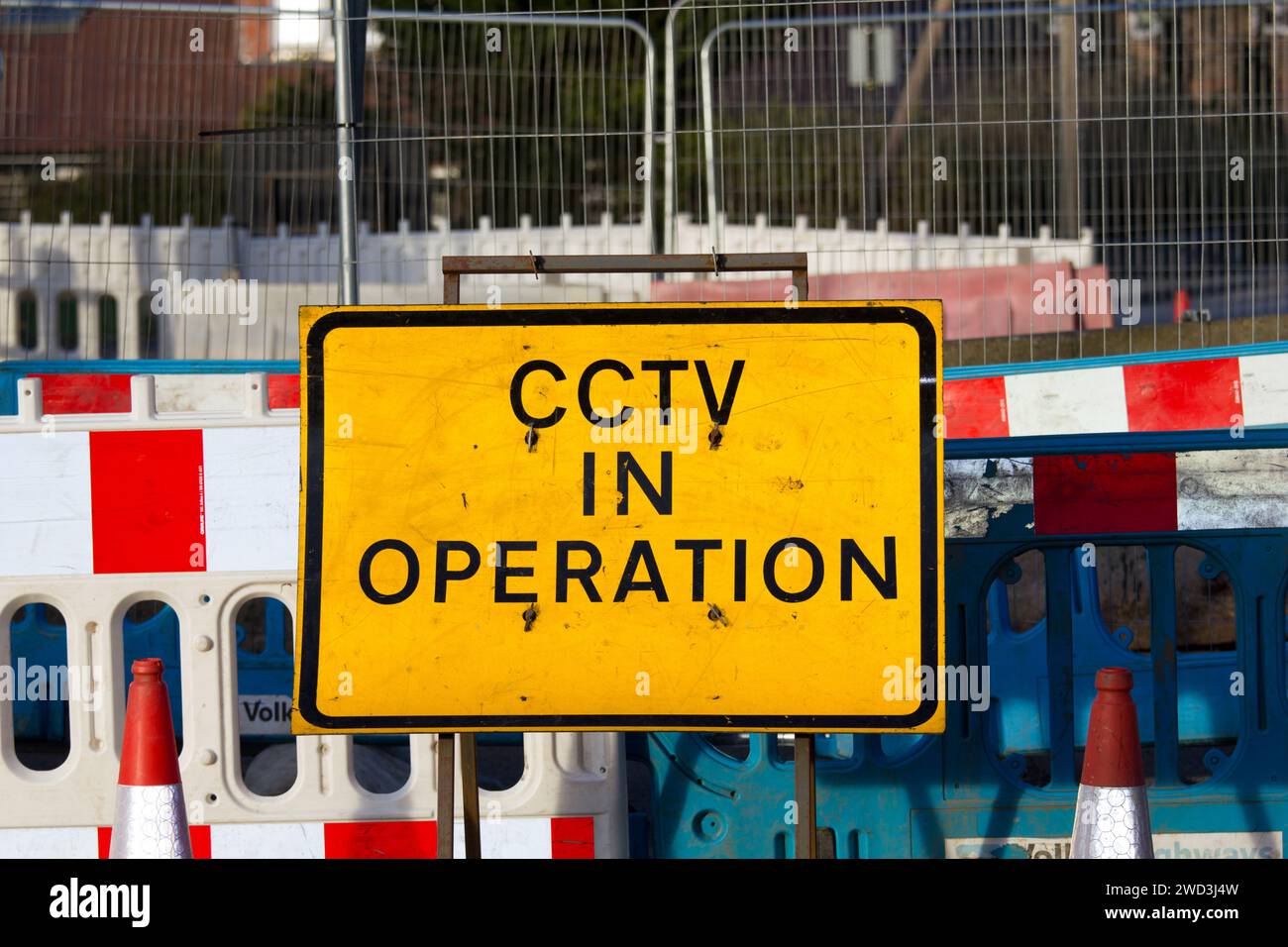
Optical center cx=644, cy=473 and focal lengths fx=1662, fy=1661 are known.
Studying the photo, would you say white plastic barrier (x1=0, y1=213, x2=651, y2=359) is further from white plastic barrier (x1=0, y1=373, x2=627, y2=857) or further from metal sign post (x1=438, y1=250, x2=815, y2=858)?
metal sign post (x1=438, y1=250, x2=815, y2=858)

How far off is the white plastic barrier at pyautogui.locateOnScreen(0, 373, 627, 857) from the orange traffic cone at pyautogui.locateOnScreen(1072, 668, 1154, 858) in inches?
44.6

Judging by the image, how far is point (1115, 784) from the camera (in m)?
3.72

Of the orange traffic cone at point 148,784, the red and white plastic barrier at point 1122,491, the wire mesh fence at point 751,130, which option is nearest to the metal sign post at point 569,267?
the orange traffic cone at point 148,784

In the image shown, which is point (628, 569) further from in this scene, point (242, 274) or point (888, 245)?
point (242, 274)

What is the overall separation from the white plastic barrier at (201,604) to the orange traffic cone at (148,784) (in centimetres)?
37

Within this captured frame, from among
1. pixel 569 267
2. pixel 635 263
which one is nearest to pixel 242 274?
pixel 569 267

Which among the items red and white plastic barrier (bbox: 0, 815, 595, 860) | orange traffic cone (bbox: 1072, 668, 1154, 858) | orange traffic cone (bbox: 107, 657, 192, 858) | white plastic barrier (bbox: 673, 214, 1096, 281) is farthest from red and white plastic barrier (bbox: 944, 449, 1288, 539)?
white plastic barrier (bbox: 673, 214, 1096, 281)

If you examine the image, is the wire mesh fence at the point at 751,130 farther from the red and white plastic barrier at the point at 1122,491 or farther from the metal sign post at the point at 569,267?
the metal sign post at the point at 569,267

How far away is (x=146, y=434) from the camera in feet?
13.5

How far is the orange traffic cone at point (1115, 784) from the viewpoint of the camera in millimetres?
3701

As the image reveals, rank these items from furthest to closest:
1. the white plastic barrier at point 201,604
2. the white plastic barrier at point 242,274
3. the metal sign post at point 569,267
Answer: the white plastic barrier at point 242,274 < the white plastic barrier at point 201,604 < the metal sign post at point 569,267

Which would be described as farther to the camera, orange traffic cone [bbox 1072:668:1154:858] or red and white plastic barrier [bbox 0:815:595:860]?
red and white plastic barrier [bbox 0:815:595:860]

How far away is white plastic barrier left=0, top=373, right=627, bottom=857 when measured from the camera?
4.11 meters
